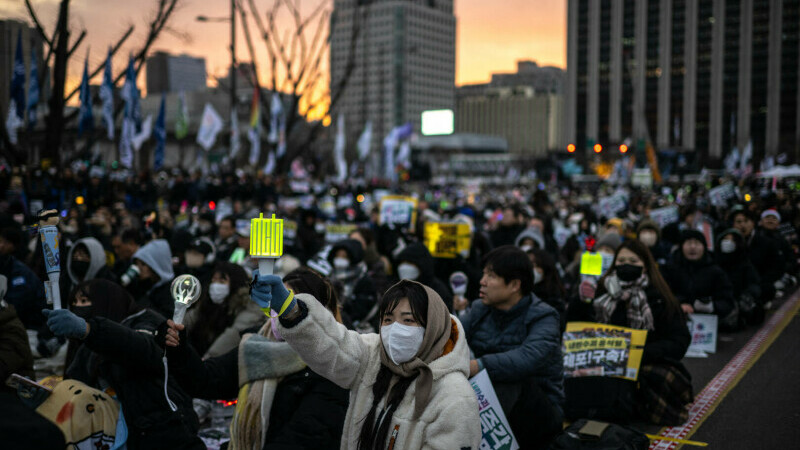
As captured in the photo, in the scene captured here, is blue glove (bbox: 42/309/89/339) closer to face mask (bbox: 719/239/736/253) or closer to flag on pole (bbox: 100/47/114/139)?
face mask (bbox: 719/239/736/253)

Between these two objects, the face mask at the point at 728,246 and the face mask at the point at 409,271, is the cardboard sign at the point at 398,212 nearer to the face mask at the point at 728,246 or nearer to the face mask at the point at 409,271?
the face mask at the point at 728,246

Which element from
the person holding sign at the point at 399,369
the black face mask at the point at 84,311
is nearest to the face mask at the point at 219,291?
the black face mask at the point at 84,311

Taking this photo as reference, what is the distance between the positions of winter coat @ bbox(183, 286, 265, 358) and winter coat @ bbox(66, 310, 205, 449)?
166 centimetres

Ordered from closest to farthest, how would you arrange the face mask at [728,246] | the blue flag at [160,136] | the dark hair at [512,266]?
the dark hair at [512,266], the face mask at [728,246], the blue flag at [160,136]

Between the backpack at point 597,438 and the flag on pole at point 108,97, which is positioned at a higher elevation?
the flag on pole at point 108,97

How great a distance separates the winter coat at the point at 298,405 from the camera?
3.59m

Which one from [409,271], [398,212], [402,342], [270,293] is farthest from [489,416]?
[398,212]

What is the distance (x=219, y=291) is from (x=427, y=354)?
330 cm

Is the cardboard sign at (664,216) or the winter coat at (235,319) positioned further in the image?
the cardboard sign at (664,216)

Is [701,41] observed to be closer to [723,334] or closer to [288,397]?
[723,334]

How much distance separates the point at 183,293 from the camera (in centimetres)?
348

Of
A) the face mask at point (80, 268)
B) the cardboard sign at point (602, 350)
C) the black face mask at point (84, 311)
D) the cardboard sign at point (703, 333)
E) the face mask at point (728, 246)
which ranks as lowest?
the cardboard sign at point (703, 333)

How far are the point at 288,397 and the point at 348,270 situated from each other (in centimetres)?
529

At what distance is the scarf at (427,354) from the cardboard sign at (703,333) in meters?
7.46
